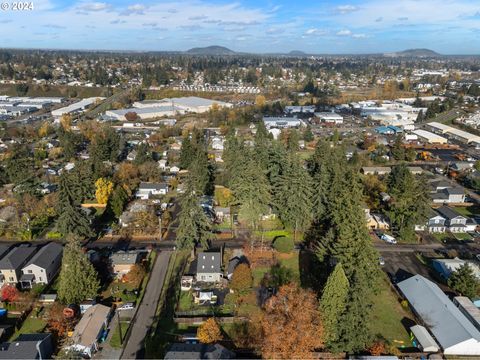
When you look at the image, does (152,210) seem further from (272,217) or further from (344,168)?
(344,168)

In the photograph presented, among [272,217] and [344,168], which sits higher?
[344,168]

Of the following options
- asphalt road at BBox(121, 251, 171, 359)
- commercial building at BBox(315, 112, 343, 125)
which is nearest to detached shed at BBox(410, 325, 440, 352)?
asphalt road at BBox(121, 251, 171, 359)

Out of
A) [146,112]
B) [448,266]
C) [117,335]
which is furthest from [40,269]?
[146,112]

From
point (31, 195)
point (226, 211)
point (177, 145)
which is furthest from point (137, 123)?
point (226, 211)

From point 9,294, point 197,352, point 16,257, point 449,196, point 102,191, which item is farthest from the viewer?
point 449,196

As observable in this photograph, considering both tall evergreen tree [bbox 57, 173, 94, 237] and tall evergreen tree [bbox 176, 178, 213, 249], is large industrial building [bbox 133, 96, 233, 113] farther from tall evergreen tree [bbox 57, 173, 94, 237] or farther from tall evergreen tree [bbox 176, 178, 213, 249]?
tall evergreen tree [bbox 176, 178, 213, 249]

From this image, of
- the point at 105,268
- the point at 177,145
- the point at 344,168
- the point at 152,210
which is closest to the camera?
the point at 105,268

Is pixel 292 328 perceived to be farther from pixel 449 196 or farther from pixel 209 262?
pixel 449 196
